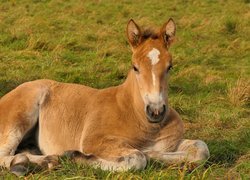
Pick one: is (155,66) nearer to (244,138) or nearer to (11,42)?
(244,138)

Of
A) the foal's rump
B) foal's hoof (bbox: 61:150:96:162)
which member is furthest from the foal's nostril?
→ the foal's rump

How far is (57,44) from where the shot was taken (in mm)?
12836

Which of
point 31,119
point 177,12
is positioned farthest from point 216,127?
point 177,12

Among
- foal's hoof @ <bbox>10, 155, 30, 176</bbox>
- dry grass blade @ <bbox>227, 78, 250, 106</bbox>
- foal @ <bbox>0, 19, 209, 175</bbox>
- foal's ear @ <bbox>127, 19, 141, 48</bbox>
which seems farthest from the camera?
dry grass blade @ <bbox>227, 78, 250, 106</bbox>

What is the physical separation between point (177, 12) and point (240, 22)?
4283mm

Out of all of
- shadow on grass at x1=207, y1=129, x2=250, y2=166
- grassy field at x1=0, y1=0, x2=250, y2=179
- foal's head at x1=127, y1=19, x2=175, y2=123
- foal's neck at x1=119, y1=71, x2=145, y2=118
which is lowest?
grassy field at x1=0, y1=0, x2=250, y2=179

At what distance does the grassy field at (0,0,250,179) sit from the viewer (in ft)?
19.2

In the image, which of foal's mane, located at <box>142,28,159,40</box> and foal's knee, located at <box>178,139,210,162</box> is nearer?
foal's knee, located at <box>178,139,210,162</box>

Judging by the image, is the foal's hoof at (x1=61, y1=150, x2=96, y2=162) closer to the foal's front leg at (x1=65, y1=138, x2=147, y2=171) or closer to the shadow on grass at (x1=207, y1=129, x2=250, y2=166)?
the foal's front leg at (x1=65, y1=138, x2=147, y2=171)

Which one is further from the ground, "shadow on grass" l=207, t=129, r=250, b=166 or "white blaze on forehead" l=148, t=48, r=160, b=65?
"white blaze on forehead" l=148, t=48, r=160, b=65

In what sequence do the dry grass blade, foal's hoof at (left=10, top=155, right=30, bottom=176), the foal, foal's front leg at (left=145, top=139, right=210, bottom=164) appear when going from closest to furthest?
foal's hoof at (left=10, top=155, right=30, bottom=176) → the foal → foal's front leg at (left=145, top=139, right=210, bottom=164) → the dry grass blade

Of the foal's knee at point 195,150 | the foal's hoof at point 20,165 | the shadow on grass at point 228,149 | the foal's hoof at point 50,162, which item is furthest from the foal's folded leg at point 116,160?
the shadow on grass at point 228,149

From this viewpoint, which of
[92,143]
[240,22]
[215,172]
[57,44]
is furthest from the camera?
[240,22]

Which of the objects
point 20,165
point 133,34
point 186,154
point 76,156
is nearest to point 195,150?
point 186,154
